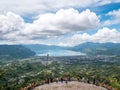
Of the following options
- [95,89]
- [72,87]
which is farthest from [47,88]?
[95,89]

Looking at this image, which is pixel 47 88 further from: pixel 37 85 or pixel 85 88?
pixel 85 88

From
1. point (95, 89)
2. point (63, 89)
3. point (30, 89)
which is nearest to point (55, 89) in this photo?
point (63, 89)

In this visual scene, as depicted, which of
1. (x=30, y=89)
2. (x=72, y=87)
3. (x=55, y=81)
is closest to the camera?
(x=30, y=89)

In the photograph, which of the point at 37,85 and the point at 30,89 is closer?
the point at 30,89

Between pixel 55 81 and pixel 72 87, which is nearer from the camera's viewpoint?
pixel 72 87

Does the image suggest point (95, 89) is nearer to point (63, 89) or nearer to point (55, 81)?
point (63, 89)

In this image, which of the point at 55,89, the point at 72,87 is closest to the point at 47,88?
the point at 55,89

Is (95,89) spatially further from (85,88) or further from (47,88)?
(47,88)

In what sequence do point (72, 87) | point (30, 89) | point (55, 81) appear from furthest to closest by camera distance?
point (55, 81) → point (72, 87) → point (30, 89)
